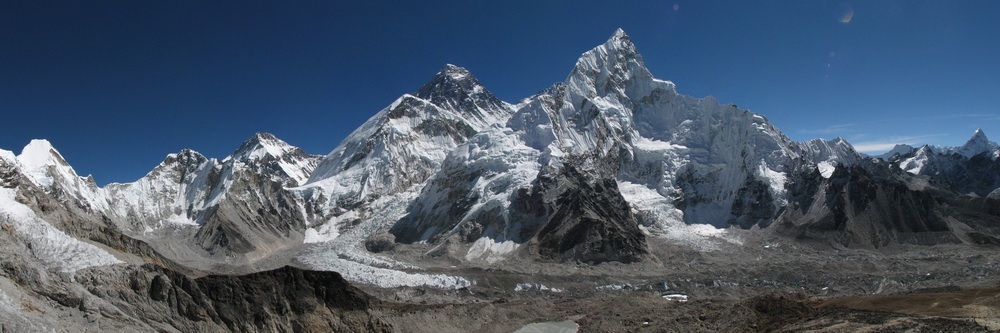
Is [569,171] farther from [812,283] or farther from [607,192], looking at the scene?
[812,283]

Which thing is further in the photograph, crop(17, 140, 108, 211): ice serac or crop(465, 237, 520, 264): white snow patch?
crop(17, 140, 108, 211): ice serac

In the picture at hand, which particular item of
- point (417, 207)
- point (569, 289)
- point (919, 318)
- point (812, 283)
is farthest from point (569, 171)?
point (919, 318)

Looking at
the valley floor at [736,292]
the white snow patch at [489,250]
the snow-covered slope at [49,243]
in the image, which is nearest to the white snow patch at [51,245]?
the snow-covered slope at [49,243]

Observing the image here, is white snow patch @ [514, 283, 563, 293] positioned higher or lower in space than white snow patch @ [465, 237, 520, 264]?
lower

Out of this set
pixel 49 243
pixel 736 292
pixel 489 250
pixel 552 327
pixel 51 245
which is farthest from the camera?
pixel 489 250

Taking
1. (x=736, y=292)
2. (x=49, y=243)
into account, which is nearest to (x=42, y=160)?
(x=49, y=243)

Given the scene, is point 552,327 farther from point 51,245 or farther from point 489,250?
point 489,250

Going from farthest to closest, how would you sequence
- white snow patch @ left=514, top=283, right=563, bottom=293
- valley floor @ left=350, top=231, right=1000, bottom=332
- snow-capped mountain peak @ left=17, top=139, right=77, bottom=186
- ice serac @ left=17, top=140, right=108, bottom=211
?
snow-capped mountain peak @ left=17, top=139, right=77, bottom=186 → ice serac @ left=17, top=140, right=108, bottom=211 → white snow patch @ left=514, top=283, right=563, bottom=293 → valley floor @ left=350, top=231, right=1000, bottom=332

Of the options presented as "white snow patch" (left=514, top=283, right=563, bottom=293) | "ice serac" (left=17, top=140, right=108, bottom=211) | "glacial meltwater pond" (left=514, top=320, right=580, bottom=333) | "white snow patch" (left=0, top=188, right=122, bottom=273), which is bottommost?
"glacial meltwater pond" (left=514, top=320, right=580, bottom=333)

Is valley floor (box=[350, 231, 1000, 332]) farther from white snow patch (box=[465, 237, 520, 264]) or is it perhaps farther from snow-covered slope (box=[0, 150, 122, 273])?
snow-covered slope (box=[0, 150, 122, 273])

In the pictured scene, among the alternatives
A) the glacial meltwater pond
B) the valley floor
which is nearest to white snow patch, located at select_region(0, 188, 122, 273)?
the valley floor

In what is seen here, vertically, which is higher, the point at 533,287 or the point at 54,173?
the point at 54,173

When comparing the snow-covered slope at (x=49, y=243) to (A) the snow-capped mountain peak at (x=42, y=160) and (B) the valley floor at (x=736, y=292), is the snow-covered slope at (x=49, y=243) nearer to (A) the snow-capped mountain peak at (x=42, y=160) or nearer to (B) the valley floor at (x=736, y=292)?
(B) the valley floor at (x=736, y=292)
